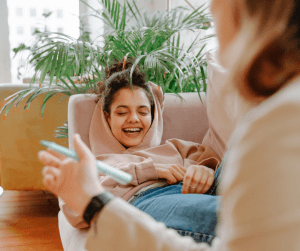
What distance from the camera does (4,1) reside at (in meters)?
3.69

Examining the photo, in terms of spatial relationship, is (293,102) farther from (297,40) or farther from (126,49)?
(126,49)

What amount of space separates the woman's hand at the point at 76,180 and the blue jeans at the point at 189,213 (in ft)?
1.14

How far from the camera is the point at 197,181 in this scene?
98 centimetres

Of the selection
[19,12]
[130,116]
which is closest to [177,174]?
[130,116]

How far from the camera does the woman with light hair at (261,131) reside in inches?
10.6

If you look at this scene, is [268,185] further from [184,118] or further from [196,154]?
[184,118]

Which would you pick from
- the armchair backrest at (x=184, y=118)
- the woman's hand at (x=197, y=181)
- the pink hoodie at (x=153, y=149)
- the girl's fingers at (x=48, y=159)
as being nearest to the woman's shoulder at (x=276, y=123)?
the girl's fingers at (x=48, y=159)

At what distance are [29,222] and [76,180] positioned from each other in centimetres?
165

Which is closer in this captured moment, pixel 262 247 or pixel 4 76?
pixel 262 247

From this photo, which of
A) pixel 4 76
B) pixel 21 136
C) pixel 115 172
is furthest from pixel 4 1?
pixel 115 172

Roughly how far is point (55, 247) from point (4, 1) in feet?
10.5

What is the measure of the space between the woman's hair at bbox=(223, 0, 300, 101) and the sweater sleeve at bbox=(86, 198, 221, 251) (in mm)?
218

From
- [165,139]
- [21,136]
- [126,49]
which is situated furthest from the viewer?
[21,136]

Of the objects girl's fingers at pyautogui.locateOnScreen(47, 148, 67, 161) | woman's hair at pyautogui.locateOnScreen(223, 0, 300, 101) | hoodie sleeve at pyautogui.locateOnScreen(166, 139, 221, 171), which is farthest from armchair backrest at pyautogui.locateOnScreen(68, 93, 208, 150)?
woman's hair at pyautogui.locateOnScreen(223, 0, 300, 101)
